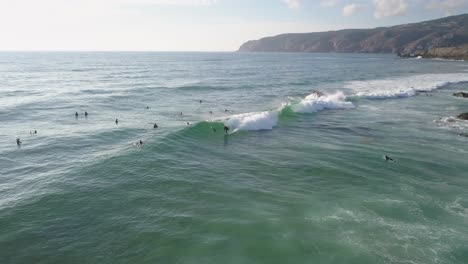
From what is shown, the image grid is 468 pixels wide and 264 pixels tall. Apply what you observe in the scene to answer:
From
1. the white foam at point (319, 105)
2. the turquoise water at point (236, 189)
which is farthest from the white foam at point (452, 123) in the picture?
the white foam at point (319, 105)

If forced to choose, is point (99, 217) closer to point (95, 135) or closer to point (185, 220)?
point (185, 220)

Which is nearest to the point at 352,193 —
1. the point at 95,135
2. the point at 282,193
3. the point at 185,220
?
the point at 282,193

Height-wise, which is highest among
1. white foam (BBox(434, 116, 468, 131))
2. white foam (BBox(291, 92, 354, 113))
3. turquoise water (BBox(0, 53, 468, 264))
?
white foam (BBox(291, 92, 354, 113))

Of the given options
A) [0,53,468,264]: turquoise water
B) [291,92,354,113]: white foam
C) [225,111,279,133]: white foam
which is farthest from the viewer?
[291,92,354,113]: white foam

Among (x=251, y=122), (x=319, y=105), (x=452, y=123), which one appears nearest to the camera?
(x=251, y=122)

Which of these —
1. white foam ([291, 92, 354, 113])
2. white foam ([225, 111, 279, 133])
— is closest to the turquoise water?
white foam ([225, 111, 279, 133])

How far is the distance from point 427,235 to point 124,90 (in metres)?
55.5

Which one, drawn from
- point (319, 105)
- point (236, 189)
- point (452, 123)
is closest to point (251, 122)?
point (319, 105)

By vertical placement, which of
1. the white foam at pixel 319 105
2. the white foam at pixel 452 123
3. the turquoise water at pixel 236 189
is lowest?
the turquoise water at pixel 236 189

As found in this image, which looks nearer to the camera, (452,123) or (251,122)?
(251,122)

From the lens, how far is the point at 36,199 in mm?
18750

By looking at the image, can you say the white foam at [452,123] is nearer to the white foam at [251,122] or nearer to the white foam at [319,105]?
the white foam at [319,105]

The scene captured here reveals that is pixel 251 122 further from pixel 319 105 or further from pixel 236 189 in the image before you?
pixel 236 189

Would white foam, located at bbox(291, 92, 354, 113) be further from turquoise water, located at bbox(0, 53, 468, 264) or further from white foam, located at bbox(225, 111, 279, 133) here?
white foam, located at bbox(225, 111, 279, 133)
